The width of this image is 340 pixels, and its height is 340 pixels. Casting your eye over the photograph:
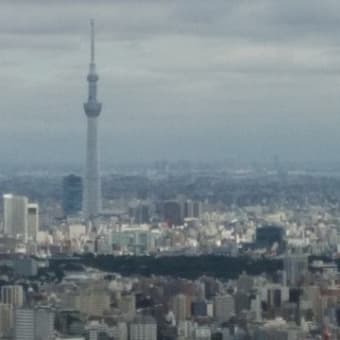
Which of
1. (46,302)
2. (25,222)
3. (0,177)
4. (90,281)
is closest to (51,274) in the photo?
(90,281)

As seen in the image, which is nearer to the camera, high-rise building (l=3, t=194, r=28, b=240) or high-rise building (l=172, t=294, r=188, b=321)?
high-rise building (l=172, t=294, r=188, b=321)

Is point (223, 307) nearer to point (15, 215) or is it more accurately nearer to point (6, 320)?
point (6, 320)

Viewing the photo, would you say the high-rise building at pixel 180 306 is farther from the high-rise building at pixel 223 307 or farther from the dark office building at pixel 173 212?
the dark office building at pixel 173 212

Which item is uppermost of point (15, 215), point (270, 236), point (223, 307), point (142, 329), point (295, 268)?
point (15, 215)

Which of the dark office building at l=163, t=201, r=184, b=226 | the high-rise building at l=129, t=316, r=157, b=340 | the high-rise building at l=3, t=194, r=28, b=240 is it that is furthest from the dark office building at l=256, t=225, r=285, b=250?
the high-rise building at l=129, t=316, r=157, b=340

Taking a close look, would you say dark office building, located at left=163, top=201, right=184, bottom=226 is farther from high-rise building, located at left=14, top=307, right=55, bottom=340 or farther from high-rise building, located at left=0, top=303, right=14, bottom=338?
high-rise building, located at left=14, top=307, right=55, bottom=340

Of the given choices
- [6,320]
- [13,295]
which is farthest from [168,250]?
[6,320]
